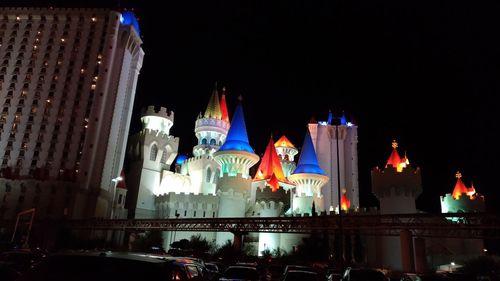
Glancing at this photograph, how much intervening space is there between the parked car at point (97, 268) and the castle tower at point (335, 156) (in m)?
70.2

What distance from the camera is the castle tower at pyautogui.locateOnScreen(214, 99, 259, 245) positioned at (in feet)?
190

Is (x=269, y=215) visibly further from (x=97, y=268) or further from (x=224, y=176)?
(x=97, y=268)

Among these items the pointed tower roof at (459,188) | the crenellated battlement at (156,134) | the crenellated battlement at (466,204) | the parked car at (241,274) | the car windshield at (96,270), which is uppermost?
the crenellated battlement at (156,134)

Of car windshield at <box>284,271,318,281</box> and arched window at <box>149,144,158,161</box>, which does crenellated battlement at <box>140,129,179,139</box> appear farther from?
car windshield at <box>284,271,318,281</box>

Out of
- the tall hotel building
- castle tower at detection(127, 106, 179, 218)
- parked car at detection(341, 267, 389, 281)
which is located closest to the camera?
parked car at detection(341, 267, 389, 281)

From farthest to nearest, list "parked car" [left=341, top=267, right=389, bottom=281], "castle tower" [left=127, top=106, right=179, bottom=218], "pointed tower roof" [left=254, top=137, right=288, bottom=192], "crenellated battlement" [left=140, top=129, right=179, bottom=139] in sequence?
"crenellated battlement" [left=140, top=129, right=179, bottom=139]
"castle tower" [left=127, top=106, right=179, bottom=218]
"pointed tower roof" [left=254, top=137, right=288, bottom=192]
"parked car" [left=341, top=267, right=389, bottom=281]

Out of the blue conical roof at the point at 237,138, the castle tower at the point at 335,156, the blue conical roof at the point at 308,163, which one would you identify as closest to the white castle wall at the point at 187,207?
the blue conical roof at the point at 237,138

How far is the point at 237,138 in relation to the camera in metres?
61.7

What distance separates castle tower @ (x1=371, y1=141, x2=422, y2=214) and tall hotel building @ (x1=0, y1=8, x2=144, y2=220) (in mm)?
41448

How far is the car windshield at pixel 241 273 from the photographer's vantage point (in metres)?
14.4

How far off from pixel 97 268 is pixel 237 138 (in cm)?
5678

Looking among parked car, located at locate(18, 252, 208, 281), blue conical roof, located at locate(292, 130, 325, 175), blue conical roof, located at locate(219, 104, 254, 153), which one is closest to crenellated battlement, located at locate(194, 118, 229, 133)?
blue conical roof, located at locate(219, 104, 254, 153)

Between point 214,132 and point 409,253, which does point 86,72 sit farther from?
point 409,253

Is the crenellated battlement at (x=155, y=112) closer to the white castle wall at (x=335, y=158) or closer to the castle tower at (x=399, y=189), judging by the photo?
the white castle wall at (x=335, y=158)
